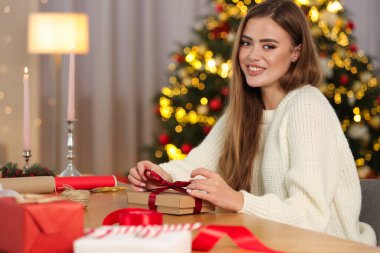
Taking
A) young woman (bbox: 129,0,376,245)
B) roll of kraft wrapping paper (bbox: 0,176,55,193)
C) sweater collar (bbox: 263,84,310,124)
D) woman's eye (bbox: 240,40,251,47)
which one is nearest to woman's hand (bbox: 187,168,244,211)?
young woman (bbox: 129,0,376,245)

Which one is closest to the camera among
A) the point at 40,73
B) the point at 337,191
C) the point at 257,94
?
the point at 337,191

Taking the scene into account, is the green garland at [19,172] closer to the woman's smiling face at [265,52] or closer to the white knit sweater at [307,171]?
the white knit sweater at [307,171]

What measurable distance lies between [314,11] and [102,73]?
1.82 meters

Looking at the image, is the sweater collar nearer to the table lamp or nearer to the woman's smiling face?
the woman's smiling face

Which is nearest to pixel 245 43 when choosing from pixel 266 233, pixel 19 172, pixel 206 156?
pixel 206 156

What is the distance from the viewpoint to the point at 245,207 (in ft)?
4.99

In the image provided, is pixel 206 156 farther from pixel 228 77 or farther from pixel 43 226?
pixel 228 77

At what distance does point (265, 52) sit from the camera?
6.92 feet

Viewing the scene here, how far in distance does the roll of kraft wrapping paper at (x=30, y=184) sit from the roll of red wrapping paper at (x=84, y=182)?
0.10 ft

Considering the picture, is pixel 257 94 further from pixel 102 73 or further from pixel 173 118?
pixel 102 73

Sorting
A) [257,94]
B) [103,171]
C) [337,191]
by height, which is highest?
[257,94]

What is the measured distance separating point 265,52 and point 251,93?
0.57 ft

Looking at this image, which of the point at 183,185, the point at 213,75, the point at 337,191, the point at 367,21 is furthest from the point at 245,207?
the point at 367,21

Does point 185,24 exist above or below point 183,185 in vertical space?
above
